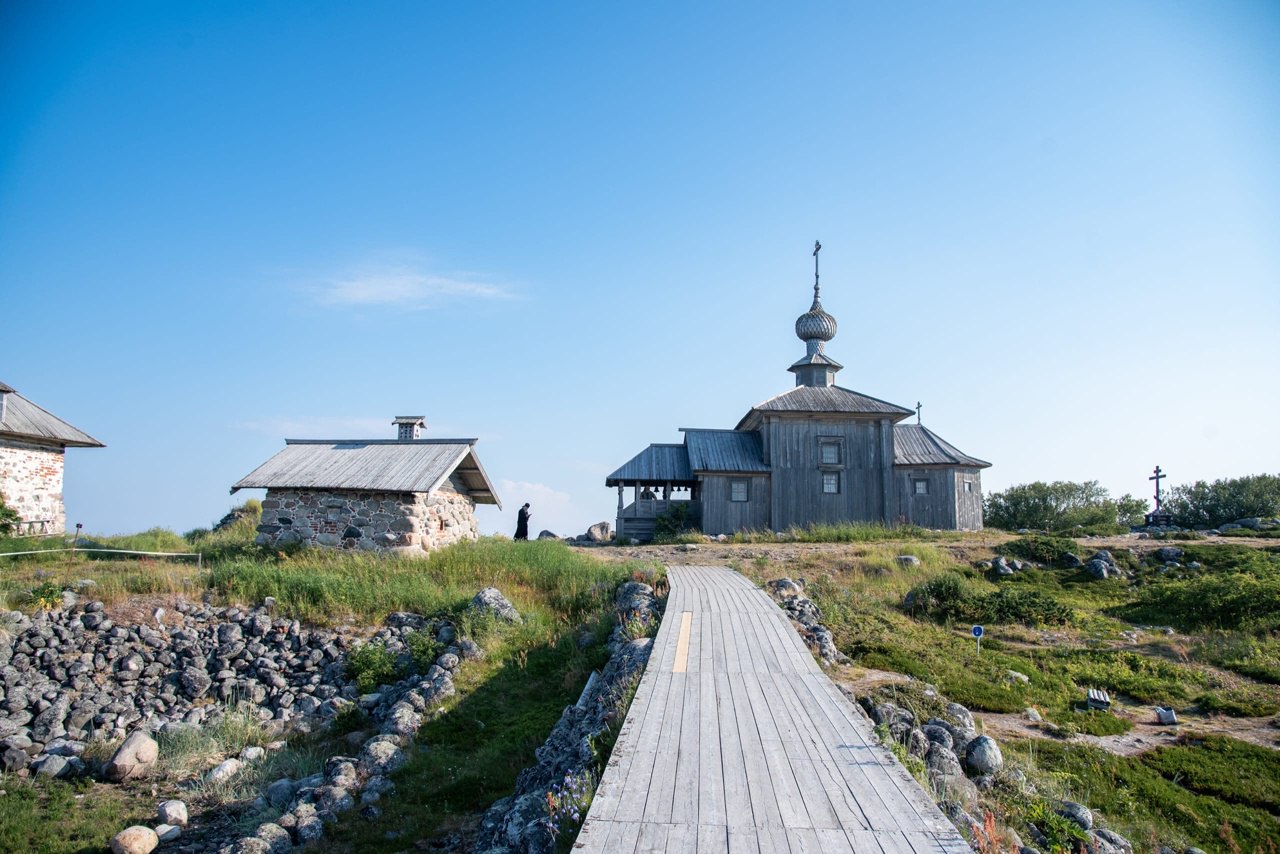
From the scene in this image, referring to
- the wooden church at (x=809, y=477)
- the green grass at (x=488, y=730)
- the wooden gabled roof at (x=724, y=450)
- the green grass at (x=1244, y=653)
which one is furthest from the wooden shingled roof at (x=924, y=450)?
the green grass at (x=488, y=730)

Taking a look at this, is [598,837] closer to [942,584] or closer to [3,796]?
[3,796]

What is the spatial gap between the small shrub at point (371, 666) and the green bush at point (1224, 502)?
36.3 m

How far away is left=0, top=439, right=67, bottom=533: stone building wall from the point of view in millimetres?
24328

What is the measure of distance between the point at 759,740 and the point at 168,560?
1882 cm

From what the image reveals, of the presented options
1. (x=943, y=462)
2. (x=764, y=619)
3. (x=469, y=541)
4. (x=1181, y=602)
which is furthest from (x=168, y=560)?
(x=943, y=462)

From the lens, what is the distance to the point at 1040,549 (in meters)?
22.6

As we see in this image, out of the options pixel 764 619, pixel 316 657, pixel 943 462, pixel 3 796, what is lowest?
pixel 3 796

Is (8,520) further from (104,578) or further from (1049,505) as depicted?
(1049,505)

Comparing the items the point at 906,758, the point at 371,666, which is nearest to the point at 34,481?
the point at 371,666

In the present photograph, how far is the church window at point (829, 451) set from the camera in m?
31.0

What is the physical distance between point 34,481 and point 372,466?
42.8 ft

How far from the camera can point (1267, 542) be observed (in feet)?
80.3

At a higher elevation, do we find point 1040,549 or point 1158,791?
point 1040,549

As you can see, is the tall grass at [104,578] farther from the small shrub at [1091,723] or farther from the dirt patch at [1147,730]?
the small shrub at [1091,723]
